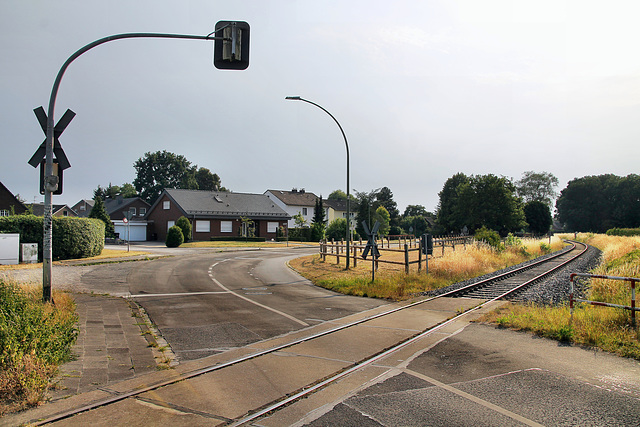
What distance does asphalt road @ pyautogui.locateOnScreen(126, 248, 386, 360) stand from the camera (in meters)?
8.44

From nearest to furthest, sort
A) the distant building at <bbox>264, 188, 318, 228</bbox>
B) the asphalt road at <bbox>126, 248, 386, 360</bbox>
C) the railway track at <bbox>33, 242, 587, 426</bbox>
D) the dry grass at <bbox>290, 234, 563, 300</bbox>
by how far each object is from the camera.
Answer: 1. the railway track at <bbox>33, 242, 587, 426</bbox>
2. the asphalt road at <bbox>126, 248, 386, 360</bbox>
3. the dry grass at <bbox>290, 234, 563, 300</bbox>
4. the distant building at <bbox>264, 188, 318, 228</bbox>

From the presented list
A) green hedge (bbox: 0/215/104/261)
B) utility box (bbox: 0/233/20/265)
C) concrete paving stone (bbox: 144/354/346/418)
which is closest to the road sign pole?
concrete paving stone (bbox: 144/354/346/418)

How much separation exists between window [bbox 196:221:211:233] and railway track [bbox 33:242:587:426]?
141 feet

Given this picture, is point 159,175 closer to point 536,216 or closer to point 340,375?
point 536,216

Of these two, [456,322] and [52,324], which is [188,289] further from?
[456,322]

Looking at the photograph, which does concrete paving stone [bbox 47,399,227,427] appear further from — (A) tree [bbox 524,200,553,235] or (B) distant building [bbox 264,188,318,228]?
(A) tree [bbox 524,200,553,235]

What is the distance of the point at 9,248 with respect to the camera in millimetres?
20031

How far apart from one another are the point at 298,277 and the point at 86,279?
8.48 meters

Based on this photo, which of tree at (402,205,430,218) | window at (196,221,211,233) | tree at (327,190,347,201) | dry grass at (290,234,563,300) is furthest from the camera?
tree at (327,190,347,201)

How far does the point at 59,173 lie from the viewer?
9.89 metres

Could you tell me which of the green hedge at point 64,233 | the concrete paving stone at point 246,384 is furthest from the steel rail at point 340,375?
the green hedge at point 64,233

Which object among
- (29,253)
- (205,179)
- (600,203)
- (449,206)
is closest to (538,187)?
(600,203)

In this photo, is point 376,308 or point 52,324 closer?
A: point 52,324

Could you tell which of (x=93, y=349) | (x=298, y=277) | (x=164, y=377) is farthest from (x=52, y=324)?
(x=298, y=277)
